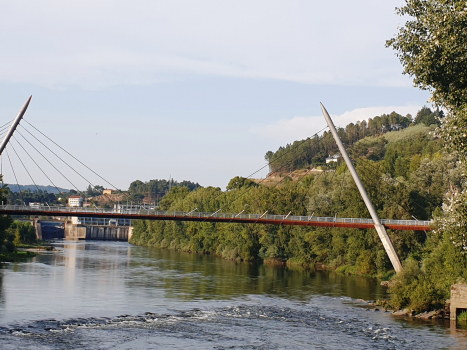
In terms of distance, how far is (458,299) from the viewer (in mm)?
34375

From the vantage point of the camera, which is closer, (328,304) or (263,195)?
(328,304)

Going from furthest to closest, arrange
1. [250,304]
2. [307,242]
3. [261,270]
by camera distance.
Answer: [307,242] < [261,270] < [250,304]

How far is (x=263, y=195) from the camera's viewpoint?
80.8 meters

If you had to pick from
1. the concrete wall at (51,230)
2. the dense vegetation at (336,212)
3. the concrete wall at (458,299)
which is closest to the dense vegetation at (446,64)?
the concrete wall at (458,299)

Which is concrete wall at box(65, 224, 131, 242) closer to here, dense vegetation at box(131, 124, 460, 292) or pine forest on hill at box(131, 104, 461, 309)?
pine forest on hill at box(131, 104, 461, 309)

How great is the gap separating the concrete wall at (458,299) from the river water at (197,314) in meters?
1.96

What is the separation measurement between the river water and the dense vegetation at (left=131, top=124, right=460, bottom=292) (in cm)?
651

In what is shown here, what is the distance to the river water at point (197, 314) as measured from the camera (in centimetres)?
2770

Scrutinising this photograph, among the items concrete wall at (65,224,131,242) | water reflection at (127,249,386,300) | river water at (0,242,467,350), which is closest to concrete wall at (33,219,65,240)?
concrete wall at (65,224,131,242)

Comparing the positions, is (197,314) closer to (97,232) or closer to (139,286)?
(139,286)

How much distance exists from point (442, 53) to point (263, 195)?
205 feet

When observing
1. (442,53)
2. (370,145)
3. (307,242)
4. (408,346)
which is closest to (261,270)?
(307,242)

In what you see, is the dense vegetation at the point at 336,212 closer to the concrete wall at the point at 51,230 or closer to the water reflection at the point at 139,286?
the water reflection at the point at 139,286

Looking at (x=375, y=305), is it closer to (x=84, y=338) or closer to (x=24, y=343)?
(x=84, y=338)
